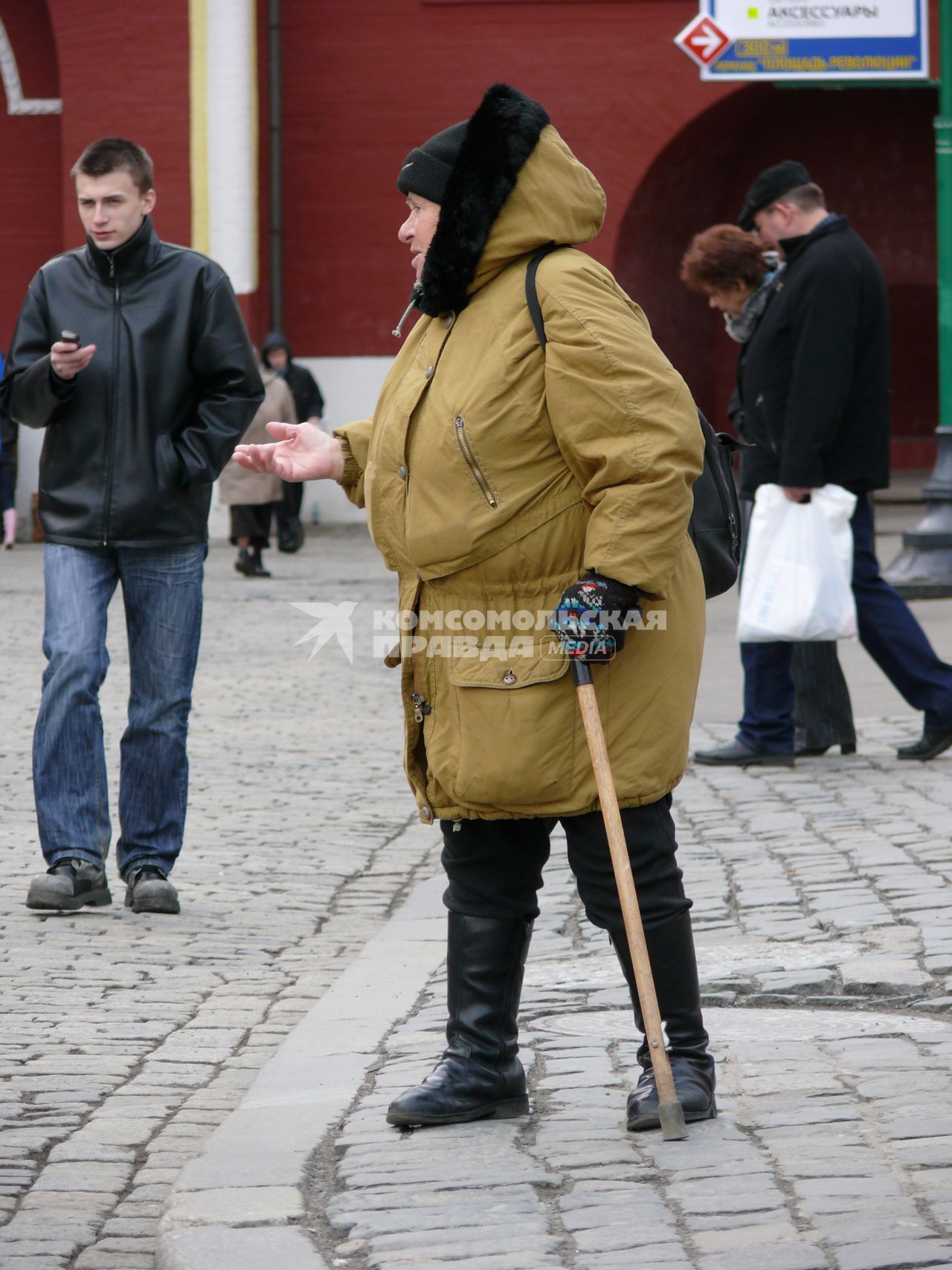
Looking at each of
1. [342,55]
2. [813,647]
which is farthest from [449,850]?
[342,55]

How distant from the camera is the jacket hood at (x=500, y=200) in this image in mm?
3461

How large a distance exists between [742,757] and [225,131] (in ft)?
43.7

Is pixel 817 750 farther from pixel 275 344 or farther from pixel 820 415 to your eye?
pixel 275 344

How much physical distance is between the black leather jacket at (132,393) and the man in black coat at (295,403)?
11.6m

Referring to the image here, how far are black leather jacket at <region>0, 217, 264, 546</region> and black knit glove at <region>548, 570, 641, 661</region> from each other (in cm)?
225

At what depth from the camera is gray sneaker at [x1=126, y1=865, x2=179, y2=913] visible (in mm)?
5422

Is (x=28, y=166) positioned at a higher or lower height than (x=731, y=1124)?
higher

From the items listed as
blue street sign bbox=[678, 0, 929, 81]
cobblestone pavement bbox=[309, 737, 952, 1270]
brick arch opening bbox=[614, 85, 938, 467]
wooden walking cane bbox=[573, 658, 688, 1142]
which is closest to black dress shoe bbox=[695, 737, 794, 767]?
cobblestone pavement bbox=[309, 737, 952, 1270]

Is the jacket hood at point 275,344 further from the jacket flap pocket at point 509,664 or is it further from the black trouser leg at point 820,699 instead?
the jacket flap pocket at point 509,664

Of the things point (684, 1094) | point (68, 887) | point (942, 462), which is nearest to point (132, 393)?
point (68, 887)

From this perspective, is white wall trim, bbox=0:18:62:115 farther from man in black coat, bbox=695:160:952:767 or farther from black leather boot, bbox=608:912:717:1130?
black leather boot, bbox=608:912:717:1130

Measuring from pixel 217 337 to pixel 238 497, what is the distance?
985cm

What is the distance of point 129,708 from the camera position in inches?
217

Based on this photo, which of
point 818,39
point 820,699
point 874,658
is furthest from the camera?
point 818,39
